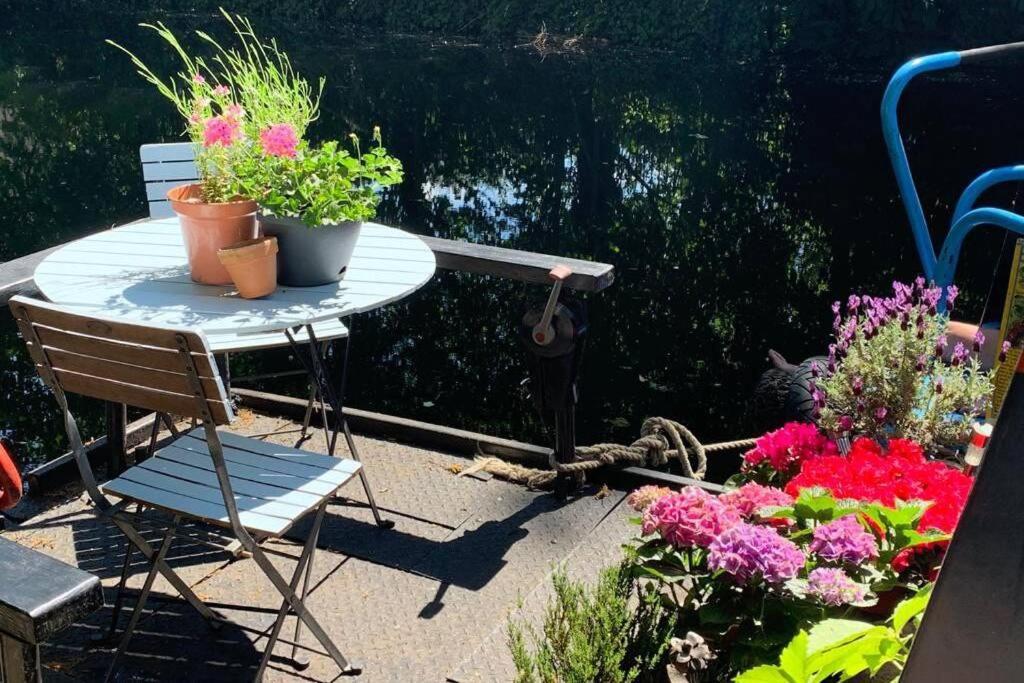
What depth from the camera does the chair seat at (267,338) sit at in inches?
133

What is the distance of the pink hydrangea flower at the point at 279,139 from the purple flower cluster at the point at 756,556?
1500 mm

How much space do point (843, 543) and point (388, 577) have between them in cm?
148

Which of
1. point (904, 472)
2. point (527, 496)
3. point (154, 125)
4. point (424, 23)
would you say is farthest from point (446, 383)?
point (424, 23)

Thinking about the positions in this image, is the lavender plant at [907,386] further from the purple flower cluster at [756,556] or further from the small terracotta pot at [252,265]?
the small terracotta pot at [252,265]

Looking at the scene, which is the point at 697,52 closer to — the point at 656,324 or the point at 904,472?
the point at 656,324

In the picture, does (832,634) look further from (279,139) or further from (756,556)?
(279,139)

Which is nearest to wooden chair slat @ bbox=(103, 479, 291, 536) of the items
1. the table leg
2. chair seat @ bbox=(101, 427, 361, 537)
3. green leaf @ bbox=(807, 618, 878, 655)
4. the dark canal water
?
chair seat @ bbox=(101, 427, 361, 537)

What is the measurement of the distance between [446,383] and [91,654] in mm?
3696

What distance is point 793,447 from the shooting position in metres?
2.81

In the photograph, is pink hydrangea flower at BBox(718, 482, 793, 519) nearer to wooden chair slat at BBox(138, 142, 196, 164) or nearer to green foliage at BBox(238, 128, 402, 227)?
green foliage at BBox(238, 128, 402, 227)

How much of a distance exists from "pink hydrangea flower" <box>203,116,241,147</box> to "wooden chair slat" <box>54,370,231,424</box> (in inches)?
28.6

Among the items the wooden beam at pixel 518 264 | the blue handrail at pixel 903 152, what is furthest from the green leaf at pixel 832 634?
Result: the blue handrail at pixel 903 152

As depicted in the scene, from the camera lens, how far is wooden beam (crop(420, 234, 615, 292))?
10.7ft

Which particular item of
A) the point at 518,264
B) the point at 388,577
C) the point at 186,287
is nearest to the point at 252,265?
the point at 186,287
